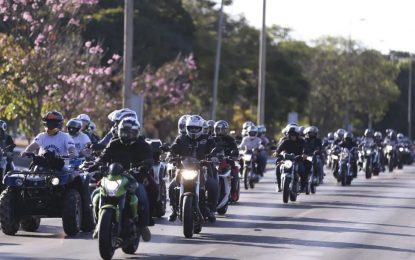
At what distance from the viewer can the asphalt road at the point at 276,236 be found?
1669cm

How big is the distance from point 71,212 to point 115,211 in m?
3.65

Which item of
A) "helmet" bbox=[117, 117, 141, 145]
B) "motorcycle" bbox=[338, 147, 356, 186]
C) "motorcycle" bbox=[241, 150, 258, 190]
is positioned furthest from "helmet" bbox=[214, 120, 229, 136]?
"motorcycle" bbox=[338, 147, 356, 186]

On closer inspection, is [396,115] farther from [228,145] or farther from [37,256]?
[37,256]

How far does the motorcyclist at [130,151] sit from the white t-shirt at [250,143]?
58.9ft

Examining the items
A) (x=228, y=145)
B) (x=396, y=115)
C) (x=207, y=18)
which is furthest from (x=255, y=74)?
(x=228, y=145)

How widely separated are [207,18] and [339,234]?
209 ft

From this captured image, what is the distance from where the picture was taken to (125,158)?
16.4 metres

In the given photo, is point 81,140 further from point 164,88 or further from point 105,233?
point 164,88

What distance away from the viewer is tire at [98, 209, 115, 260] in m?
15.0

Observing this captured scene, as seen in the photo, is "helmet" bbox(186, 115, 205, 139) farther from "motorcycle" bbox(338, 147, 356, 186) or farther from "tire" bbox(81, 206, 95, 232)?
"motorcycle" bbox(338, 147, 356, 186)

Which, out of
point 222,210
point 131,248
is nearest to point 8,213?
point 131,248

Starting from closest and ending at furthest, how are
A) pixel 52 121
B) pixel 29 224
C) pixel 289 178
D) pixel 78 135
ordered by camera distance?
pixel 52 121
pixel 29 224
pixel 78 135
pixel 289 178

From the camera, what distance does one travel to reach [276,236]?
19531mm

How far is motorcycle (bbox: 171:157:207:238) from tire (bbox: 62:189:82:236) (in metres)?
1.53
